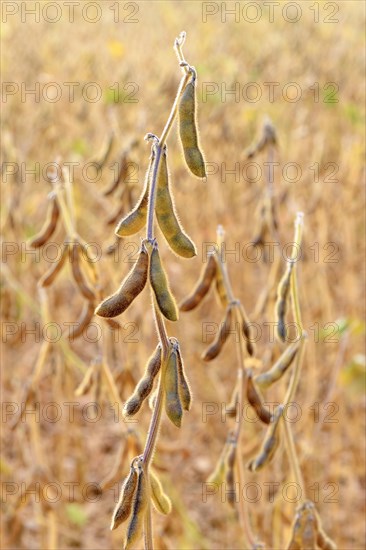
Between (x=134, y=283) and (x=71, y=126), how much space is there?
132 inches

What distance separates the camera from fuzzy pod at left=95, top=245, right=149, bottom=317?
2.71 ft

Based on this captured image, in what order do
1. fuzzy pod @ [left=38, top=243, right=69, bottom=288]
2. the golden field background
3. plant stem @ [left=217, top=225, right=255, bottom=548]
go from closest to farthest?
plant stem @ [left=217, top=225, right=255, bottom=548] → fuzzy pod @ [left=38, top=243, right=69, bottom=288] → the golden field background

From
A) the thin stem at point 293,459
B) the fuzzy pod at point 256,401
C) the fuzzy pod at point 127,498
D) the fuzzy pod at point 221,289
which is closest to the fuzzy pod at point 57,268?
the fuzzy pod at point 221,289

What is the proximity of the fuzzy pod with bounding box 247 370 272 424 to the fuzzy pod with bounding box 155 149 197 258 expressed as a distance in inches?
17.6

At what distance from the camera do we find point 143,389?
2.81 ft

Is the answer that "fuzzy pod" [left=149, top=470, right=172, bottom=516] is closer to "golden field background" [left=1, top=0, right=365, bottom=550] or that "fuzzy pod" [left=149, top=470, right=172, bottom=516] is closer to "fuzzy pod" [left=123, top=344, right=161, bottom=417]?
"fuzzy pod" [left=123, top=344, right=161, bottom=417]

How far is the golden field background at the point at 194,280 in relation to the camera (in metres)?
2.06

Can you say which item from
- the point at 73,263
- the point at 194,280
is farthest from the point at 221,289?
the point at 194,280

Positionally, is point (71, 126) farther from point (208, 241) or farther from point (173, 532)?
point (173, 532)

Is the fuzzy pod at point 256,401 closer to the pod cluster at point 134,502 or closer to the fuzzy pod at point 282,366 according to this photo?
the fuzzy pod at point 282,366

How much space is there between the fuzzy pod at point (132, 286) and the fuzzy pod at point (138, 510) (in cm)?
19

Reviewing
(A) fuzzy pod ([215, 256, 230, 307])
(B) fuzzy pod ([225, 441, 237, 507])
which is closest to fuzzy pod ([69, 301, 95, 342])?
(A) fuzzy pod ([215, 256, 230, 307])

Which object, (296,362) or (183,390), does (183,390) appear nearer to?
(183,390)

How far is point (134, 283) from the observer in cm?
83
